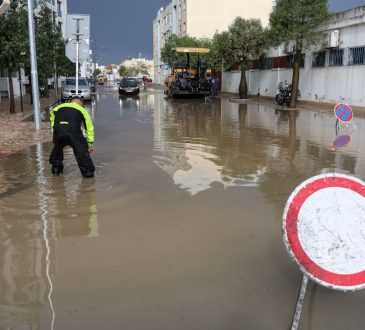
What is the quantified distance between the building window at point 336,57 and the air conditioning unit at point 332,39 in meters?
0.44

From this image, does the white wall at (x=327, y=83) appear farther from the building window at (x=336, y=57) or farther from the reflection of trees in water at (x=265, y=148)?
the reflection of trees in water at (x=265, y=148)

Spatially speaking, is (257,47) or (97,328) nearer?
(97,328)

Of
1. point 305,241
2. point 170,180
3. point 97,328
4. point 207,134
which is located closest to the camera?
point 305,241

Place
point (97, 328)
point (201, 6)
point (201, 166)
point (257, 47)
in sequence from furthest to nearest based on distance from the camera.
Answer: point (201, 6)
point (257, 47)
point (201, 166)
point (97, 328)

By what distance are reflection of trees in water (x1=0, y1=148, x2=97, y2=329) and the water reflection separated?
1714mm

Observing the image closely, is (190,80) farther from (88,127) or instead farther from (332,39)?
(88,127)

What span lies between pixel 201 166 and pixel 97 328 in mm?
5706

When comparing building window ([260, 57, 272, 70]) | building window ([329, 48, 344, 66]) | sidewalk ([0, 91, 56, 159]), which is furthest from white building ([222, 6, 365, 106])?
sidewalk ([0, 91, 56, 159])

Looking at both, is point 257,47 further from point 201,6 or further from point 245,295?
point 201,6

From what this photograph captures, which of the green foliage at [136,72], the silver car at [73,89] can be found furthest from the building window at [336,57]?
the green foliage at [136,72]

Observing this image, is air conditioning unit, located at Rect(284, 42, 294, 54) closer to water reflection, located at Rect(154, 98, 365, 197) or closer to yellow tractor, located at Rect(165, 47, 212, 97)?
water reflection, located at Rect(154, 98, 365, 197)

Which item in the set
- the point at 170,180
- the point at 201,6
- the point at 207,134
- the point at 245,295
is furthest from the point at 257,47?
the point at 201,6

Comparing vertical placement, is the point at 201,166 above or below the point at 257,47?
below

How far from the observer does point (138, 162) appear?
9219mm
